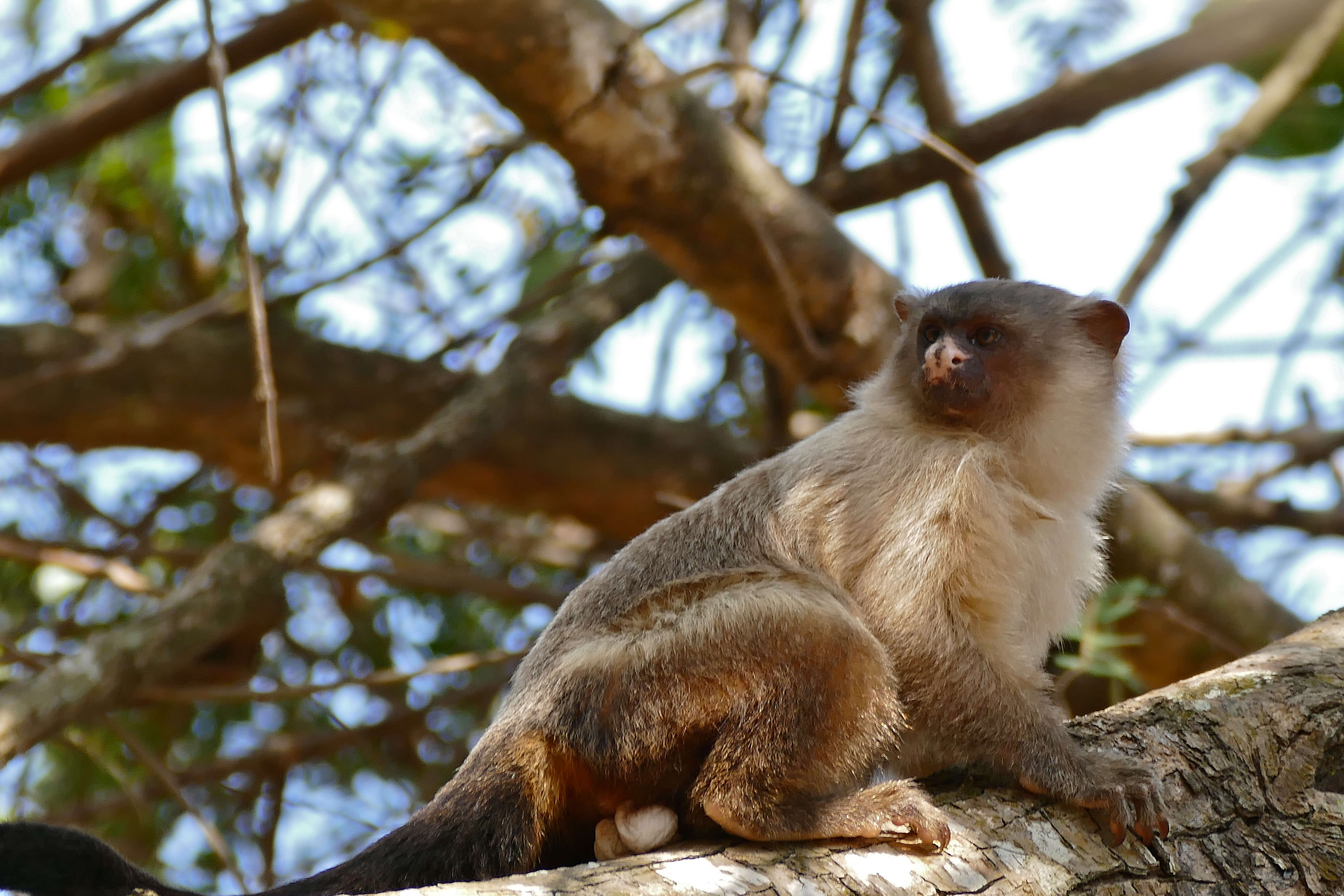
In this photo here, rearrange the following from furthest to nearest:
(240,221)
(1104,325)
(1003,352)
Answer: (1104,325) → (1003,352) → (240,221)

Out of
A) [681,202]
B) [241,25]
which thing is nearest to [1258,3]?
[681,202]

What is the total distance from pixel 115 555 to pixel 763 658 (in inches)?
178

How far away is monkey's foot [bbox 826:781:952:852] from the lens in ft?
10.4

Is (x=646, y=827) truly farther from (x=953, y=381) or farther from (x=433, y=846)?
(x=953, y=381)

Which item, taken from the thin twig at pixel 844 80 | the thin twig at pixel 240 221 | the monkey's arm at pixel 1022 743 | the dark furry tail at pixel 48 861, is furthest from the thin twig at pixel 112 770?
the thin twig at pixel 844 80

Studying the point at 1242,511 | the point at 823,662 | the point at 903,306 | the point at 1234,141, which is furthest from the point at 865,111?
the point at 1242,511

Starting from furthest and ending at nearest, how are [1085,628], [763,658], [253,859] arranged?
[253,859] < [1085,628] < [763,658]

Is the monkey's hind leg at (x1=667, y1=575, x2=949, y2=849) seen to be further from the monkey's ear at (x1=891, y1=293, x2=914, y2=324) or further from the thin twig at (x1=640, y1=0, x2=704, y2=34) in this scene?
the thin twig at (x1=640, y1=0, x2=704, y2=34)

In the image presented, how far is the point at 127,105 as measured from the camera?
6957 millimetres

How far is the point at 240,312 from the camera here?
24.1ft

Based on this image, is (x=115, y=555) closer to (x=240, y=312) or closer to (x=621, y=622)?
(x=240, y=312)

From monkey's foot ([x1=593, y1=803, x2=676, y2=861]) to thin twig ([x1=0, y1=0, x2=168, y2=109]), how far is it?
364 centimetres

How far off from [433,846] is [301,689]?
2757mm

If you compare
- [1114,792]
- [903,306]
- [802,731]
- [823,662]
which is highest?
[903,306]
